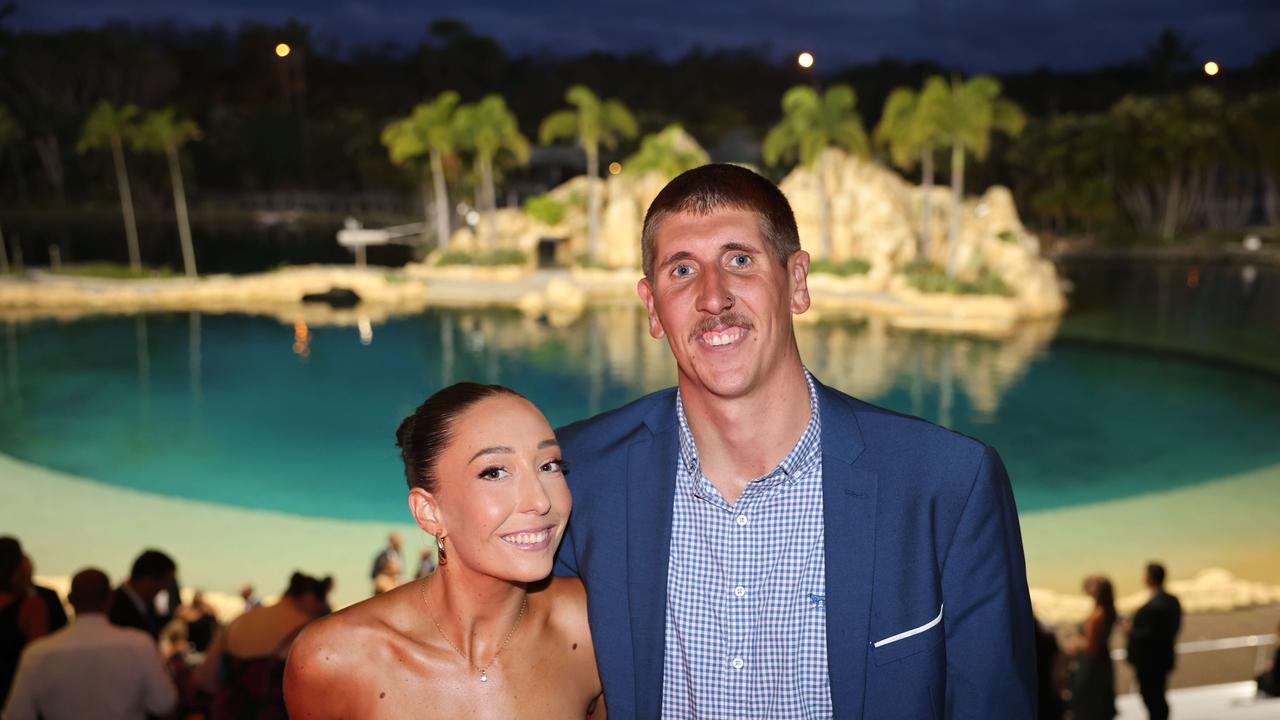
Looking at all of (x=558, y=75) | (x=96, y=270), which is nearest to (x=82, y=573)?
(x=96, y=270)

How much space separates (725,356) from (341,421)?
599 inches

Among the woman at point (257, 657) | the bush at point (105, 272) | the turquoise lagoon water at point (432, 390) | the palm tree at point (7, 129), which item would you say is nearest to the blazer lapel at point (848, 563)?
the woman at point (257, 657)

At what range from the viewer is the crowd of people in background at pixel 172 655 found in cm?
325

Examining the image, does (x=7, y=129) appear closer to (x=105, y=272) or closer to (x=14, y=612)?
(x=105, y=272)

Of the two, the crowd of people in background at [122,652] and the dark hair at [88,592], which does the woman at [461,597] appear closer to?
the crowd of people in background at [122,652]

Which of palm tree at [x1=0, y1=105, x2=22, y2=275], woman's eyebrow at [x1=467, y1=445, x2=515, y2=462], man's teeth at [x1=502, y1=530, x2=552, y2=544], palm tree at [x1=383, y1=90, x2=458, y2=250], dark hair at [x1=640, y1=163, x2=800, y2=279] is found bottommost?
man's teeth at [x1=502, y1=530, x2=552, y2=544]

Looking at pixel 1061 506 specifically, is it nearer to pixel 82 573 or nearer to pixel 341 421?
pixel 341 421

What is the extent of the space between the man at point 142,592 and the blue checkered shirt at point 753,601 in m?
2.68

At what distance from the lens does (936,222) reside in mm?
31109

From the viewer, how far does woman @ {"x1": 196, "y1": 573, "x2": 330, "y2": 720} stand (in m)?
3.21

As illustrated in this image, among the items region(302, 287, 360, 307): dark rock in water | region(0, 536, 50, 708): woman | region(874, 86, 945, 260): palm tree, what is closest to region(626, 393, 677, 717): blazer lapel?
region(0, 536, 50, 708): woman

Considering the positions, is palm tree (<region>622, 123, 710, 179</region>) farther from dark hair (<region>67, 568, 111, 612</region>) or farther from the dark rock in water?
dark hair (<region>67, 568, 111, 612</region>)

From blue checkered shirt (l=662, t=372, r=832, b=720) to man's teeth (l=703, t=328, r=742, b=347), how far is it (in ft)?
0.71

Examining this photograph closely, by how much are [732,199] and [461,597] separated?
0.77 metres
